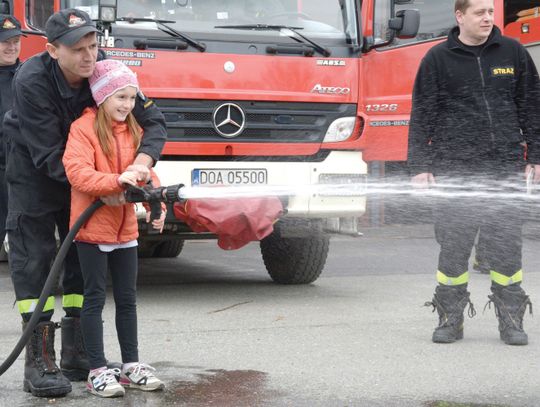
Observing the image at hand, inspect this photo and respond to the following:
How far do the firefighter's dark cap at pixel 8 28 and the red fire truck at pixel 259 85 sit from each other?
0.72 metres

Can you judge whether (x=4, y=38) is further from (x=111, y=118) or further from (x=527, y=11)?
(x=527, y=11)

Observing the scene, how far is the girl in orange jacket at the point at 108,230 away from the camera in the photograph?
5254mm

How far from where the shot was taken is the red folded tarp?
7.84 metres

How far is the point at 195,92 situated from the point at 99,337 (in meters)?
3.22

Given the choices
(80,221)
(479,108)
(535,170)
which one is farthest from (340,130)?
(80,221)

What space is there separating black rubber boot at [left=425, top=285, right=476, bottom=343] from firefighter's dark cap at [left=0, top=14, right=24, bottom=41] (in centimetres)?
306

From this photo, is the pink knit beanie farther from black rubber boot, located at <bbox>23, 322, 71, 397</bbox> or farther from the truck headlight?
the truck headlight

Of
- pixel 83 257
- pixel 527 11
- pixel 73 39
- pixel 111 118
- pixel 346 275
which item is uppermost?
pixel 527 11

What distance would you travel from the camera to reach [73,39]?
5.19 m

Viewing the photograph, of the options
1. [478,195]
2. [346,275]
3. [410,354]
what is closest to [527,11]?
[346,275]

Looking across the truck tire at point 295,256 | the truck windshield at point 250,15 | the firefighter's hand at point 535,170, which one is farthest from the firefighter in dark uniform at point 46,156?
the truck tire at point 295,256

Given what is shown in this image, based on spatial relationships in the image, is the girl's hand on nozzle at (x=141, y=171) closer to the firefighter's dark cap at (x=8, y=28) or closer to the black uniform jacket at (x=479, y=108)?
the black uniform jacket at (x=479, y=108)

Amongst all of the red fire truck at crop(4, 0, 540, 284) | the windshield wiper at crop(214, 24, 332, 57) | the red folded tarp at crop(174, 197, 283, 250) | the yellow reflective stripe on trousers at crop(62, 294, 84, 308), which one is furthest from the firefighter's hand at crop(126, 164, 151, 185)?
the windshield wiper at crop(214, 24, 332, 57)

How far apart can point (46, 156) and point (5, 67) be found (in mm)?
2305
